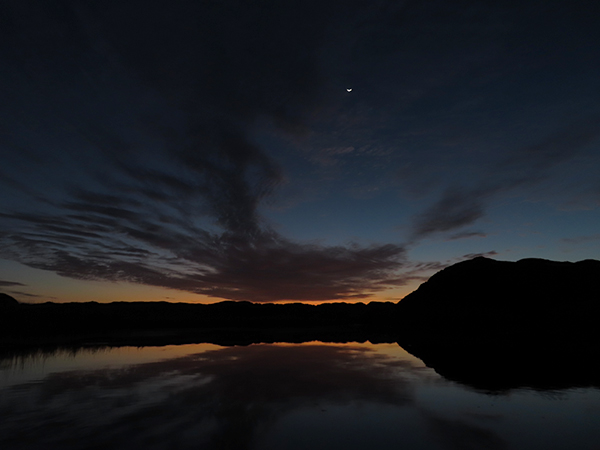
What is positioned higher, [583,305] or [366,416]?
[583,305]

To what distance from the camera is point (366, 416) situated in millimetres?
10258

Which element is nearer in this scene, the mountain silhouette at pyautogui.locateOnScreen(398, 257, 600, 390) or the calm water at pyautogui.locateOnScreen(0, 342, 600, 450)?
the calm water at pyautogui.locateOnScreen(0, 342, 600, 450)

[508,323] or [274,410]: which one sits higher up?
[508,323]

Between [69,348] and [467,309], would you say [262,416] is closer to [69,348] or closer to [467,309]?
[69,348]

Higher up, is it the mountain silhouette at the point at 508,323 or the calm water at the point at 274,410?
the mountain silhouette at the point at 508,323

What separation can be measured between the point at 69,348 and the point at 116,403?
20.0 meters

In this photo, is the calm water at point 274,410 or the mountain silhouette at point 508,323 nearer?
the calm water at point 274,410

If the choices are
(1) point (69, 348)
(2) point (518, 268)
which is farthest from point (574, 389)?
(2) point (518, 268)

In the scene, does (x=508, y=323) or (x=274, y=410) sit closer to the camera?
(x=274, y=410)

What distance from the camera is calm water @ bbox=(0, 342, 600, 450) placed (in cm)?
827

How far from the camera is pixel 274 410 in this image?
1070cm

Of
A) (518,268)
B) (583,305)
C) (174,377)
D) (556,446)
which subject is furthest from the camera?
(518,268)

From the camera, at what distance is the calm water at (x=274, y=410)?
326 inches

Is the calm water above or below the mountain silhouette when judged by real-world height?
below
